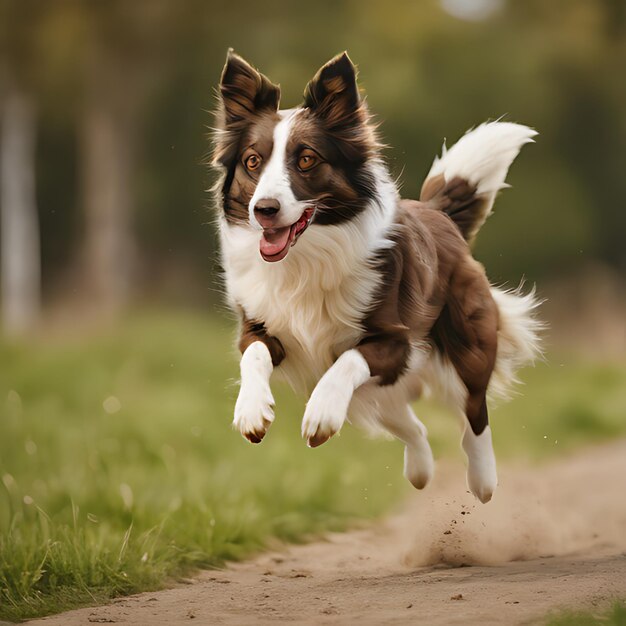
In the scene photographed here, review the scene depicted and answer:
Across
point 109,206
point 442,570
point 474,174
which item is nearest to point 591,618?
point 442,570

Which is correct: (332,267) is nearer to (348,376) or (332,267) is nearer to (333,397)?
(348,376)

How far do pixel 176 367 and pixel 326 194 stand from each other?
6.69 m

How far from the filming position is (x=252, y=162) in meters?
4.66

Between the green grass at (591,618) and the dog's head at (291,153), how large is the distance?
70.8 inches

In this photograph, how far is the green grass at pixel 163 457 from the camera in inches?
221

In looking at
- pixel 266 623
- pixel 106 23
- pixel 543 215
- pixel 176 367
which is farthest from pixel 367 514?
pixel 106 23

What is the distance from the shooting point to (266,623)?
4508mm

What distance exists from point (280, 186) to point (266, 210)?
0.12 metres

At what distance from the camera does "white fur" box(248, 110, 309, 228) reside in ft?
14.5

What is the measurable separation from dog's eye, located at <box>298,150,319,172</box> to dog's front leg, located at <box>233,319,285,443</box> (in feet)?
2.63

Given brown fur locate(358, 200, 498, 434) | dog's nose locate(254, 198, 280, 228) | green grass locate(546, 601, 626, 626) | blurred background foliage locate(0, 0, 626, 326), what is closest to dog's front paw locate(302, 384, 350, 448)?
brown fur locate(358, 200, 498, 434)

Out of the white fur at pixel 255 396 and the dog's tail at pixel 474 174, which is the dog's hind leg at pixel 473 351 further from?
the white fur at pixel 255 396

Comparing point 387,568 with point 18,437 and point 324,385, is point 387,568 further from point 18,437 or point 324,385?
point 18,437

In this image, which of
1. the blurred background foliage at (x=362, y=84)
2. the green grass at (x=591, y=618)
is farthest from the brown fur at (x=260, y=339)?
the blurred background foliage at (x=362, y=84)
